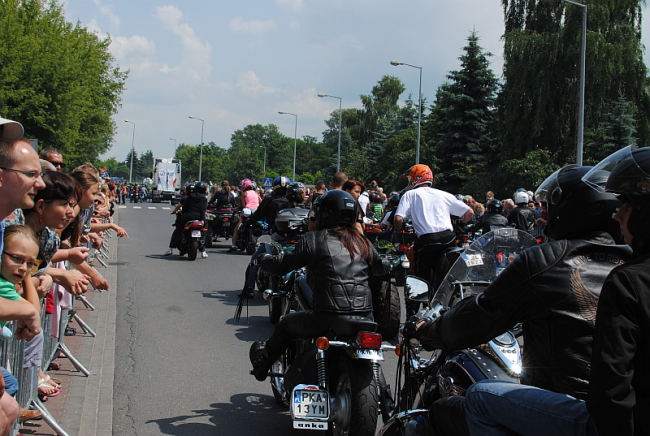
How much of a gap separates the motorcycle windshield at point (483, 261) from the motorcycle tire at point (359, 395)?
62cm

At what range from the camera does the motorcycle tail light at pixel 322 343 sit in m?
3.45

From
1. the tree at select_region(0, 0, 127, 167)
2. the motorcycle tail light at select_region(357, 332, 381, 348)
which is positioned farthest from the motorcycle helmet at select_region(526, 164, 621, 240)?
the tree at select_region(0, 0, 127, 167)

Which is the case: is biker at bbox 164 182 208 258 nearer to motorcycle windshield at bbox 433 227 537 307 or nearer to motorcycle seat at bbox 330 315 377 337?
motorcycle seat at bbox 330 315 377 337

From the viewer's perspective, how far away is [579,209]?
2.26m

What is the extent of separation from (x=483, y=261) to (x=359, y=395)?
3.29 ft

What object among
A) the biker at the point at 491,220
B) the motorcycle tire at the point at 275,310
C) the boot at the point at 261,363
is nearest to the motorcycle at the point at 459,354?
the boot at the point at 261,363

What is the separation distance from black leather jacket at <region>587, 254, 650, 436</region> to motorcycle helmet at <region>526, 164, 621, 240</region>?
0.57 metres

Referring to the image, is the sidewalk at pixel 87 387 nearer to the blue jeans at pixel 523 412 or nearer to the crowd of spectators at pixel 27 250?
the crowd of spectators at pixel 27 250

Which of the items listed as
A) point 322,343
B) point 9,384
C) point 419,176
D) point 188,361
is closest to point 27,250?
point 9,384

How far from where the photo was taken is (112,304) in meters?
8.66

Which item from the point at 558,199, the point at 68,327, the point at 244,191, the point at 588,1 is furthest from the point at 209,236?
the point at 588,1

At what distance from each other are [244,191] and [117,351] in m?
8.68

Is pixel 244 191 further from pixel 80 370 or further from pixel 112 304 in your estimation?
pixel 80 370

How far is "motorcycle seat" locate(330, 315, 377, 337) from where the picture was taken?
11.7 feet
